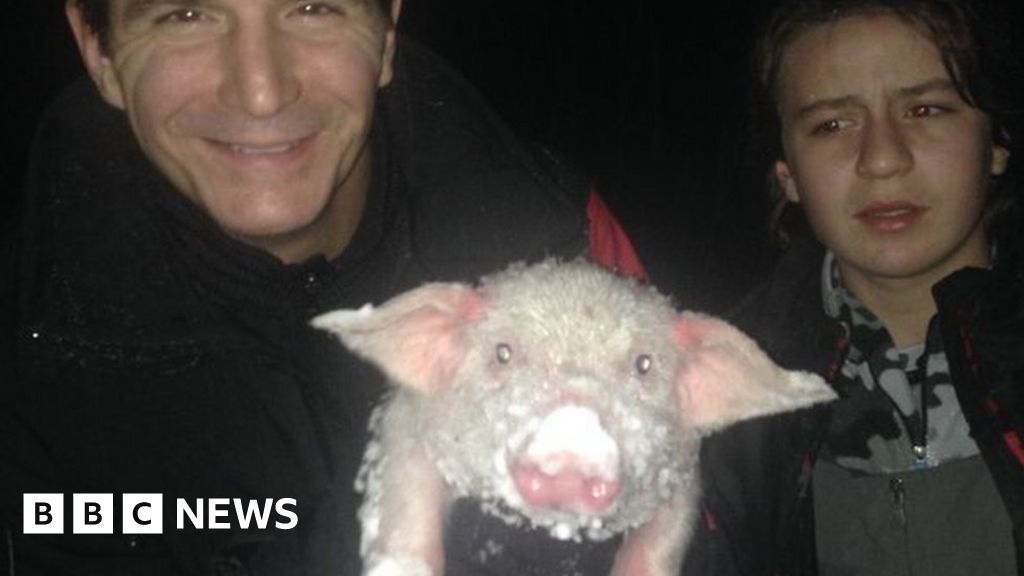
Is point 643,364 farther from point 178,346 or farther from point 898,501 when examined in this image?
point 898,501

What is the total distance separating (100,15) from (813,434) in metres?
1.59

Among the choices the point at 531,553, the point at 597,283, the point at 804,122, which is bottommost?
the point at 531,553

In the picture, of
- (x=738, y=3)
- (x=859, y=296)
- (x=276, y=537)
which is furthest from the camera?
(x=738, y=3)

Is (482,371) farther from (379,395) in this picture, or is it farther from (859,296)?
(859,296)

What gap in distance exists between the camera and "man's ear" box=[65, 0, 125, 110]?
196cm

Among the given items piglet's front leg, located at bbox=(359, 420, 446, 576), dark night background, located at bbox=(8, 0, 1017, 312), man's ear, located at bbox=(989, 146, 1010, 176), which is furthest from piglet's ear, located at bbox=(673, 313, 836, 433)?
dark night background, located at bbox=(8, 0, 1017, 312)

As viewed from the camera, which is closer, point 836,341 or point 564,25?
point 836,341

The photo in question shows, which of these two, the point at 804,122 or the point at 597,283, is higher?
the point at 804,122

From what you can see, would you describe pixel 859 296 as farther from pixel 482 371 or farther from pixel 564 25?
pixel 564 25

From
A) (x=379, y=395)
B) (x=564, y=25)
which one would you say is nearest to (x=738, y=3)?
(x=564, y=25)

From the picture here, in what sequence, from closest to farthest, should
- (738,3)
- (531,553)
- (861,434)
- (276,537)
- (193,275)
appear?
1. (531,553)
2. (276,537)
3. (193,275)
4. (861,434)
5. (738,3)

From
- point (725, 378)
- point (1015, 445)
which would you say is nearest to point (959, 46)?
point (1015, 445)

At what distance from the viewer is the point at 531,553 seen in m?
1.56

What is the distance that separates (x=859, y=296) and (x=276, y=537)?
1413mm
